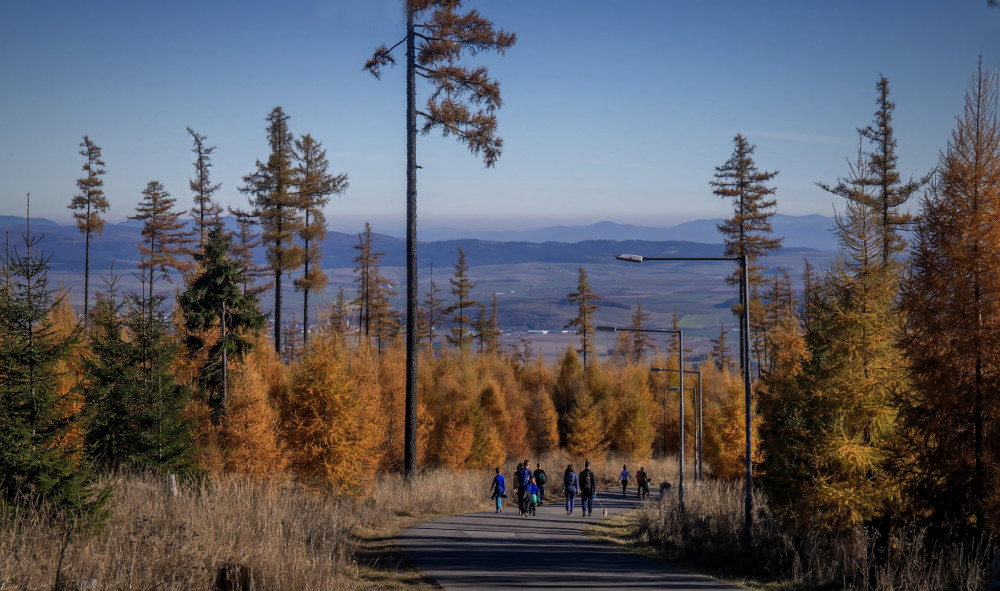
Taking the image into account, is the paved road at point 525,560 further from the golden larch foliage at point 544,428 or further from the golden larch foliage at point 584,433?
the golden larch foliage at point 544,428

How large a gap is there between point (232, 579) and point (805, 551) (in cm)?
1237

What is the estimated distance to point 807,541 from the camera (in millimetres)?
16875

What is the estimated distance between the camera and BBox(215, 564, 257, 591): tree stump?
909 cm

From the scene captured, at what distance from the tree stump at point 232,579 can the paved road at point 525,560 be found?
5.47m

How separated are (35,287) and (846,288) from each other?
18.9m

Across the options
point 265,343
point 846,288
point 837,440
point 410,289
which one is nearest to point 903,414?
point 837,440

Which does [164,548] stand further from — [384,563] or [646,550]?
[646,550]

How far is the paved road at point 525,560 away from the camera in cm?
1484

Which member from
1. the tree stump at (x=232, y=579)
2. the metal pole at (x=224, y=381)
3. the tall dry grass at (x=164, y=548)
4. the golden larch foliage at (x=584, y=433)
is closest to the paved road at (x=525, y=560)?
the tall dry grass at (x=164, y=548)

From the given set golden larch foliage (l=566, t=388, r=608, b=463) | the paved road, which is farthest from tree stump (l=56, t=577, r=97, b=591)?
golden larch foliage (l=566, t=388, r=608, b=463)

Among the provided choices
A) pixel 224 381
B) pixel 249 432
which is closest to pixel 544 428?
pixel 224 381

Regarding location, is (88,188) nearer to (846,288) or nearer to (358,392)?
(358,392)

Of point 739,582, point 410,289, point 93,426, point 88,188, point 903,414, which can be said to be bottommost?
point 739,582

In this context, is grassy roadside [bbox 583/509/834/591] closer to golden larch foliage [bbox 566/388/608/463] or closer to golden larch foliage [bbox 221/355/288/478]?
golden larch foliage [bbox 221/355/288/478]
